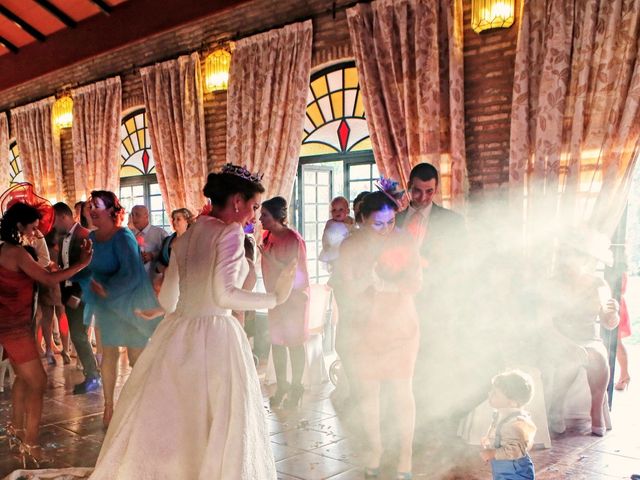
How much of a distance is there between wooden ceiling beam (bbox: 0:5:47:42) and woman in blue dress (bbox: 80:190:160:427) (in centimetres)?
745

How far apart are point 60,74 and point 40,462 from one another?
8.35m

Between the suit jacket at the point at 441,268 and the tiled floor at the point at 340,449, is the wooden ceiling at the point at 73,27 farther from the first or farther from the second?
the tiled floor at the point at 340,449

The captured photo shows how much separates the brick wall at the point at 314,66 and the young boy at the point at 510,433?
3058 mm

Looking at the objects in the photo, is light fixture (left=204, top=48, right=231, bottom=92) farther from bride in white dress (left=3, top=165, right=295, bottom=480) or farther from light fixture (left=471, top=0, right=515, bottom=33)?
bride in white dress (left=3, top=165, right=295, bottom=480)

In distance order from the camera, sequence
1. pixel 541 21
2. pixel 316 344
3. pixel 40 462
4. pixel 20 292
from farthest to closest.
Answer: pixel 316 344 < pixel 541 21 < pixel 40 462 < pixel 20 292

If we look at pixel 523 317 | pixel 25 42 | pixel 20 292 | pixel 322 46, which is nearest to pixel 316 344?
pixel 523 317

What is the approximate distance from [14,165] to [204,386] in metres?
11.5

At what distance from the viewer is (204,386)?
9.30 ft

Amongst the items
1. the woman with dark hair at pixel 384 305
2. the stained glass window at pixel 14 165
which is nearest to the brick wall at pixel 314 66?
the stained glass window at pixel 14 165

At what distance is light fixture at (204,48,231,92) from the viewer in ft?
25.6

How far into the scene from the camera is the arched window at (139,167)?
971cm

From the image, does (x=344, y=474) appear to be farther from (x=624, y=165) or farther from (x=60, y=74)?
(x=60, y=74)

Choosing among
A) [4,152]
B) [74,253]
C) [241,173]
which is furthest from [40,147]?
[241,173]

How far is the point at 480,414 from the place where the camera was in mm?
4148
